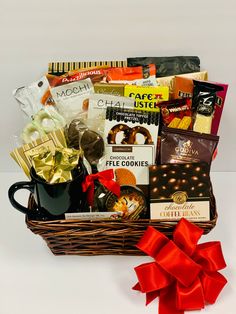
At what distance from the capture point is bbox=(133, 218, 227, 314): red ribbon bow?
3.50ft

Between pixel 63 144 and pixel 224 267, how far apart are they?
53 cm

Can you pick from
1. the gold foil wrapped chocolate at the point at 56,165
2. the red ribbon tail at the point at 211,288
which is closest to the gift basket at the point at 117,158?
the gold foil wrapped chocolate at the point at 56,165

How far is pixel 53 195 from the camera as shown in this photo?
107 cm

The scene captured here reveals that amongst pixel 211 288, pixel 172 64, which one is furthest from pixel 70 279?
pixel 172 64

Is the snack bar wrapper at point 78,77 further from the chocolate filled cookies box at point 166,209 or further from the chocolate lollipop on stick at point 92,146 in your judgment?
the chocolate filled cookies box at point 166,209

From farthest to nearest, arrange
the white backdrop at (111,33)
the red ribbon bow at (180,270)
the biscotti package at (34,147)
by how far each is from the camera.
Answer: the white backdrop at (111,33), the biscotti package at (34,147), the red ribbon bow at (180,270)

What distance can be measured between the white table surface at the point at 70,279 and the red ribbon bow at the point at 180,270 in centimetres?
4

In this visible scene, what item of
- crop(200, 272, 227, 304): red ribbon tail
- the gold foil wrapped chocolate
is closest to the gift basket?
the gold foil wrapped chocolate

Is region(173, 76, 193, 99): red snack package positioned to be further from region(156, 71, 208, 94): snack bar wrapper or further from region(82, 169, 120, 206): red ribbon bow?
region(82, 169, 120, 206): red ribbon bow

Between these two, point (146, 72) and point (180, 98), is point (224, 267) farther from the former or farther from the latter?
point (146, 72)

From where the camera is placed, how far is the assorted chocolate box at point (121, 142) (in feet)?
3.64

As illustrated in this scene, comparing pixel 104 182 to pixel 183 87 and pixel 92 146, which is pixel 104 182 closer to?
pixel 92 146

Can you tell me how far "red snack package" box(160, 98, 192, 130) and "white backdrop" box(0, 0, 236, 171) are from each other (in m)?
0.22
